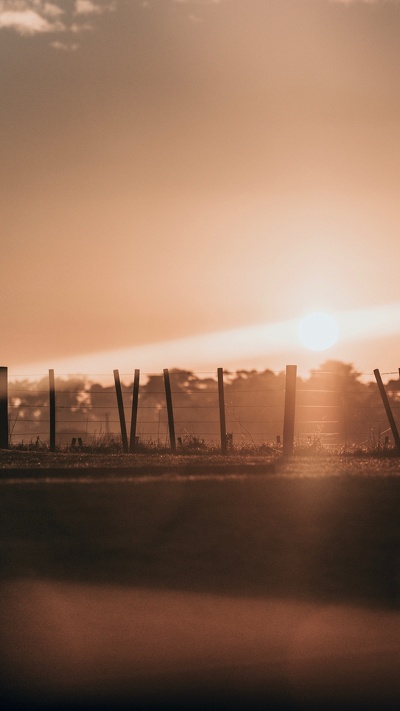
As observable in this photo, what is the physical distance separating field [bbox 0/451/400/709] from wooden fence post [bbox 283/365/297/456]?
9.12 m

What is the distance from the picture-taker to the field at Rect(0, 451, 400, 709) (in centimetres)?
436

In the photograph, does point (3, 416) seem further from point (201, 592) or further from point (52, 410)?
point (201, 592)

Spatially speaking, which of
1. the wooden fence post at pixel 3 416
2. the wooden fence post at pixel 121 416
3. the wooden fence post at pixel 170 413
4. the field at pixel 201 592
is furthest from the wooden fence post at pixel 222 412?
the field at pixel 201 592

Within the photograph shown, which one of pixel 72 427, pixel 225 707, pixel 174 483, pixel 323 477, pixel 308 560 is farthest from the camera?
pixel 72 427

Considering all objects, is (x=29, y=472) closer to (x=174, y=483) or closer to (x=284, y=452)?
(x=174, y=483)

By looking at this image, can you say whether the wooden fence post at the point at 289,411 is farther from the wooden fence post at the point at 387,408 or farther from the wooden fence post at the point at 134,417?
the wooden fence post at the point at 134,417

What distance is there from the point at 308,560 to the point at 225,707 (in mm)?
2789

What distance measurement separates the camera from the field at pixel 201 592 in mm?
4355

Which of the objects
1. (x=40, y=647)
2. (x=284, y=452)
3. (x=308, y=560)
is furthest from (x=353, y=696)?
(x=284, y=452)

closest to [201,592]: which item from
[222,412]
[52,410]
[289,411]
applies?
[289,411]

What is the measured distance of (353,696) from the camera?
4227 millimetres

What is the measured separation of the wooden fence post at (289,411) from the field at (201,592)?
9119 millimetres

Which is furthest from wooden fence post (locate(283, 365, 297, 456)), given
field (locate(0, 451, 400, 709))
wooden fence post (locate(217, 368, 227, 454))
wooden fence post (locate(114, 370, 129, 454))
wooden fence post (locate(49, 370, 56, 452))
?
field (locate(0, 451, 400, 709))

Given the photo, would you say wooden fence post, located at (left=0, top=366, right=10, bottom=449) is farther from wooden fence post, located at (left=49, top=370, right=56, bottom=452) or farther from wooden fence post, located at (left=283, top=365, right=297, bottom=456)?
wooden fence post, located at (left=283, top=365, right=297, bottom=456)
